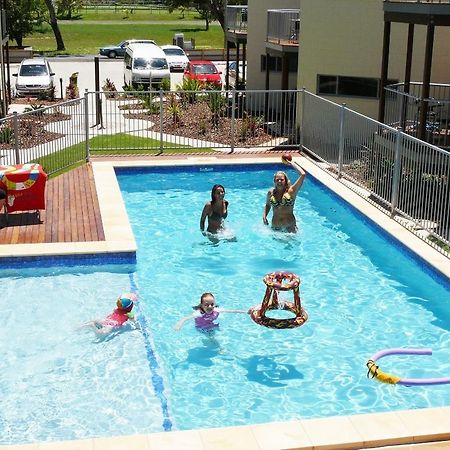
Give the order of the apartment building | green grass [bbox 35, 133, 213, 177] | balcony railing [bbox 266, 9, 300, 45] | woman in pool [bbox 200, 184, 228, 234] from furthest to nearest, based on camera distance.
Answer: balcony railing [bbox 266, 9, 300, 45] < the apartment building < green grass [bbox 35, 133, 213, 177] < woman in pool [bbox 200, 184, 228, 234]

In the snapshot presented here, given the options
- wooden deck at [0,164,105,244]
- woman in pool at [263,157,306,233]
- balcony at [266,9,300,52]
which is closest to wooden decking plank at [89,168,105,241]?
wooden deck at [0,164,105,244]

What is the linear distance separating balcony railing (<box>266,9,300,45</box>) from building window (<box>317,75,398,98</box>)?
2559 millimetres

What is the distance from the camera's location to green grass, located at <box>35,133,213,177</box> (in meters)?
18.6

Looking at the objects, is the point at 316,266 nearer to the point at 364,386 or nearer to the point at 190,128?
the point at 364,386

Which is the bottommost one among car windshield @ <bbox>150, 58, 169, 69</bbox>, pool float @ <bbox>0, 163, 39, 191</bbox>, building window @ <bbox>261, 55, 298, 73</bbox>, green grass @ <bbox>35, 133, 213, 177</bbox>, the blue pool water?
the blue pool water

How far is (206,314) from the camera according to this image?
10.3 meters

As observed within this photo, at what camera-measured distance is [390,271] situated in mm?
13047

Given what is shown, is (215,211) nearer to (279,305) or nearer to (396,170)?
(396,170)

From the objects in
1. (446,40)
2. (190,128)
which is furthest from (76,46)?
(446,40)

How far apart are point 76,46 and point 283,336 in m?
58.0

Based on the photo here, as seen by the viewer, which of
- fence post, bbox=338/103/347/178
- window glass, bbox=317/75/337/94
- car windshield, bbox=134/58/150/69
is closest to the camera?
fence post, bbox=338/103/347/178

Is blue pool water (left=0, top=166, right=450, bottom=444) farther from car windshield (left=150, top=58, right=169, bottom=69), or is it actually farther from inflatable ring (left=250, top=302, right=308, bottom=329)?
car windshield (left=150, top=58, right=169, bottom=69)

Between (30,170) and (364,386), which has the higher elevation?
(30,170)

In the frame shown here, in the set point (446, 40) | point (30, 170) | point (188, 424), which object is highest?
point (446, 40)
